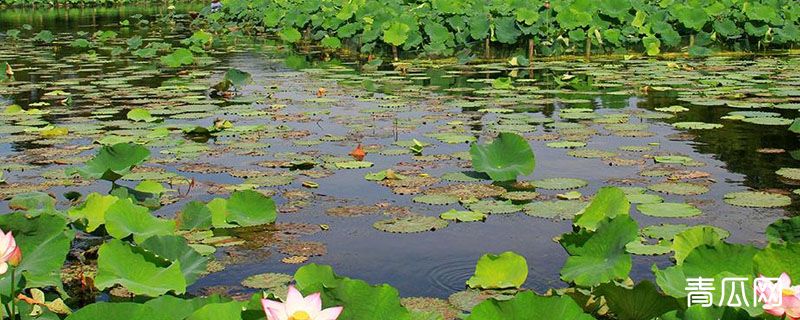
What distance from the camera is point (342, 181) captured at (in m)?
3.80

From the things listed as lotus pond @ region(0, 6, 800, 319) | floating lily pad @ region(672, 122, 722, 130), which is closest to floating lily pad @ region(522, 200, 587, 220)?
lotus pond @ region(0, 6, 800, 319)

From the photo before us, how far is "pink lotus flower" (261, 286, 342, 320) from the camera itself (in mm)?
1107

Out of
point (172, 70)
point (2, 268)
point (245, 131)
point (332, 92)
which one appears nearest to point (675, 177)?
point (245, 131)

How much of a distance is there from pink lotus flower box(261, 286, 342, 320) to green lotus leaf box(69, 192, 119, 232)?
5.49 feet

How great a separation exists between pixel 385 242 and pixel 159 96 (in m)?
3.72

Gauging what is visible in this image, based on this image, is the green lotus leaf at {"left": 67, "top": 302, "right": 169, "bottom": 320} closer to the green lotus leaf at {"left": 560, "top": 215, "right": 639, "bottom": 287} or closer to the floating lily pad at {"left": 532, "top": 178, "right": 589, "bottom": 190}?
the green lotus leaf at {"left": 560, "top": 215, "right": 639, "bottom": 287}

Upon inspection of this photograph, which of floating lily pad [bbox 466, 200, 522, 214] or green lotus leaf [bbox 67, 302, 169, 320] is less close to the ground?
green lotus leaf [bbox 67, 302, 169, 320]

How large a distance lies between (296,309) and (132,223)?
1546 millimetres

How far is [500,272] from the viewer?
8.03ft

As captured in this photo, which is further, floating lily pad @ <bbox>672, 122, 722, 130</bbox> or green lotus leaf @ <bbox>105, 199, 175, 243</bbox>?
floating lily pad @ <bbox>672, 122, 722, 130</bbox>

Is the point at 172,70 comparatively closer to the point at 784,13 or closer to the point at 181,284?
the point at 784,13

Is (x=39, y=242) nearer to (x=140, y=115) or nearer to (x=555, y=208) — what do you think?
(x=555, y=208)

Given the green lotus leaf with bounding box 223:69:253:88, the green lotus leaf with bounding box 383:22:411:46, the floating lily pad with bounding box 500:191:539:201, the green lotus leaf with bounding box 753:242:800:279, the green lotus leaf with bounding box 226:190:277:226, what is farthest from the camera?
the green lotus leaf with bounding box 383:22:411:46

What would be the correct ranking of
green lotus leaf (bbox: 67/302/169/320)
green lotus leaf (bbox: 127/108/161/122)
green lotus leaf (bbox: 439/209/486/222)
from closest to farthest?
green lotus leaf (bbox: 67/302/169/320) < green lotus leaf (bbox: 439/209/486/222) < green lotus leaf (bbox: 127/108/161/122)
